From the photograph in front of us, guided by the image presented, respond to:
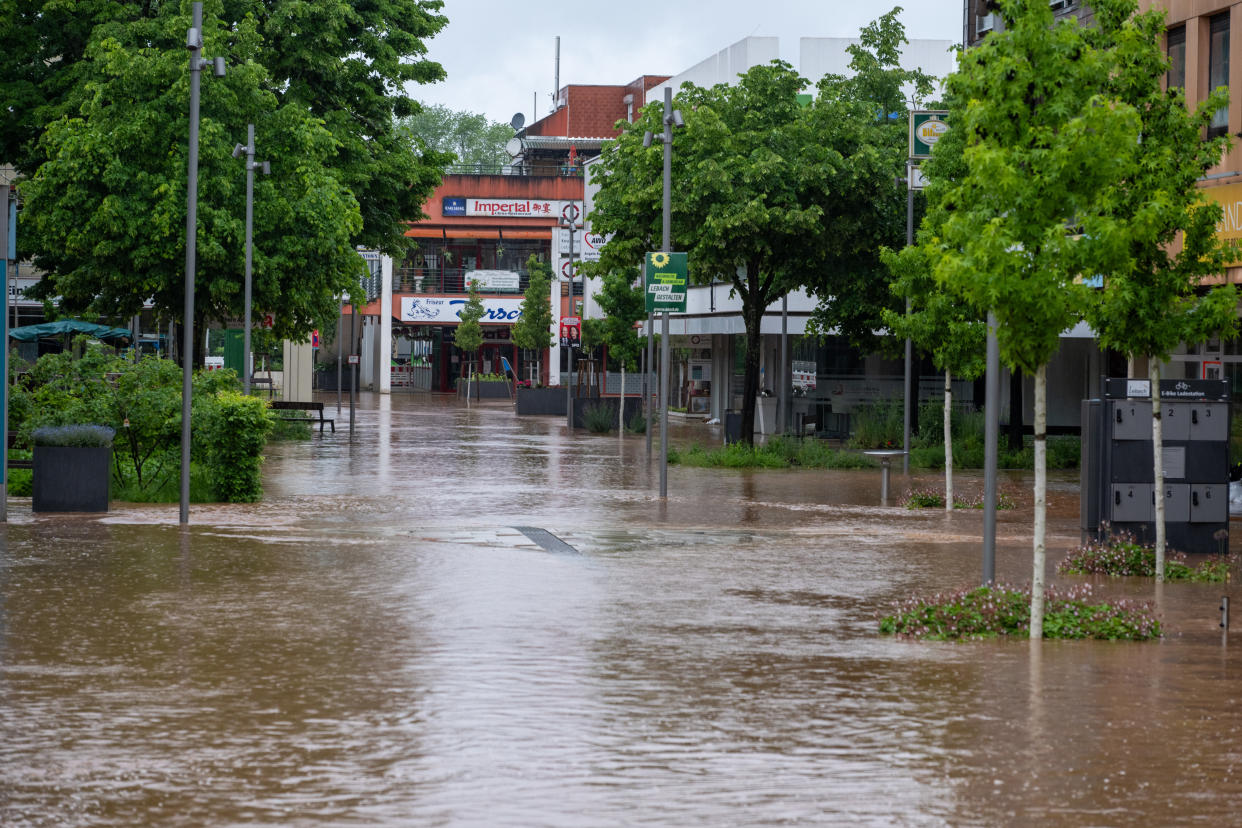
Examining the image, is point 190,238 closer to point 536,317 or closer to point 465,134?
point 536,317

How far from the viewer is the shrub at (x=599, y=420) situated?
150ft

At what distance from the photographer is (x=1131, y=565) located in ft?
49.5

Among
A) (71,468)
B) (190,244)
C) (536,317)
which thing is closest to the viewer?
(190,244)

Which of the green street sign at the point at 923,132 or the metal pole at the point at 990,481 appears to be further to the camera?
the green street sign at the point at 923,132

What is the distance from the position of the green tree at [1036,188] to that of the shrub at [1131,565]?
→ 164 inches

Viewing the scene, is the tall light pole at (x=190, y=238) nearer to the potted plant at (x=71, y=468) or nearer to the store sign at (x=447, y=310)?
the potted plant at (x=71, y=468)

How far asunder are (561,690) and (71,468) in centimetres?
1138

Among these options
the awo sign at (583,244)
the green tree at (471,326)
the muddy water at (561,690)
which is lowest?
the muddy water at (561,690)

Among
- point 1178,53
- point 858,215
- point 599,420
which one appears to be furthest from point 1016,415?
point 599,420

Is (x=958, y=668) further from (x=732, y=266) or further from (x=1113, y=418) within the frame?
(x=732, y=266)

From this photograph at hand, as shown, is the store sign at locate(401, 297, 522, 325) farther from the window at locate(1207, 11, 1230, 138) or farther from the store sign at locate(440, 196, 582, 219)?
the window at locate(1207, 11, 1230, 138)

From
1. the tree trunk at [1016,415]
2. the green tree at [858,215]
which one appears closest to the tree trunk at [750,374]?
the green tree at [858,215]

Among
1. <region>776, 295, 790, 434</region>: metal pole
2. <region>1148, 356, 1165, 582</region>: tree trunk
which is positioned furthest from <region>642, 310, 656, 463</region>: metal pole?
<region>1148, 356, 1165, 582</region>: tree trunk

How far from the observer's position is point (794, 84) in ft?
111
